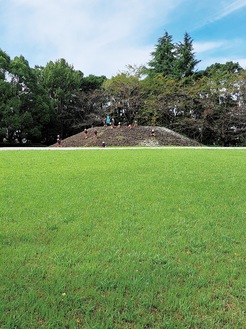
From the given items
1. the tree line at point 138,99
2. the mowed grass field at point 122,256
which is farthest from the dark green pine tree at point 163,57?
the mowed grass field at point 122,256

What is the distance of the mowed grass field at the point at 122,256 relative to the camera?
2.12 m

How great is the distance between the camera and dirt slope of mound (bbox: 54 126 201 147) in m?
20.4

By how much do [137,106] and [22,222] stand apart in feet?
88.0

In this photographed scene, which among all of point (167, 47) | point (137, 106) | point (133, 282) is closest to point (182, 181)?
point (133, 282)

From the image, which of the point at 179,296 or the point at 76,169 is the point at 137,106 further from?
the point at 179,296

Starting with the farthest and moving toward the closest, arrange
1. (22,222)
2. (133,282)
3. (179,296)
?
1. (22,222)
2. (133,282)
3. (179,296)

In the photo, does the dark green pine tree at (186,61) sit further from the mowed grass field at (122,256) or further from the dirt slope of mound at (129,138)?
the mowed grass field at (122,256)

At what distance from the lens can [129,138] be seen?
Result: 68.8ft

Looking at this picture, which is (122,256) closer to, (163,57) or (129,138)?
(129,138)

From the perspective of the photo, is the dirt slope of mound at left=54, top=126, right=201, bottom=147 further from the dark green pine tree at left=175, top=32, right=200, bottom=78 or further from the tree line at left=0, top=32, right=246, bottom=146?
the dark green pine tree at left=175, top=32, right=200, bottom=78

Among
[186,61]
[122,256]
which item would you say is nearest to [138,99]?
[186,61]

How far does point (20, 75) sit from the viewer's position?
1104 inches

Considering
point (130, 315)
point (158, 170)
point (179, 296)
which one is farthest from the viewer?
point (158, 170)

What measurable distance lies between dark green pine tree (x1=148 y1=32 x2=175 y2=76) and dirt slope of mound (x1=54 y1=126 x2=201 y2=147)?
1263 centimetres
